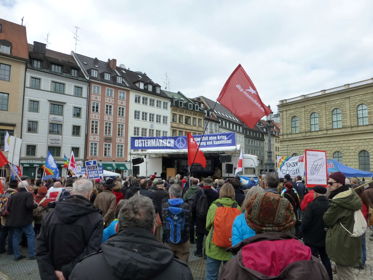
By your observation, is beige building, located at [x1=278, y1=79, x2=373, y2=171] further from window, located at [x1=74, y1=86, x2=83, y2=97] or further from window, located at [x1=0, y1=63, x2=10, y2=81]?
window, located at [x1=0, y1=63, x2=10, y2=81]

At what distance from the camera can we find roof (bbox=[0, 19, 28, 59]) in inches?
1377

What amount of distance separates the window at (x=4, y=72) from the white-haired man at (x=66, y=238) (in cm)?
3673

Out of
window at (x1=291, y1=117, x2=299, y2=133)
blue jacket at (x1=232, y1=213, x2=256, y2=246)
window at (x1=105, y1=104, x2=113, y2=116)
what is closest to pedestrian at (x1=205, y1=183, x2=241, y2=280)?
blue jacket at (x1=232, y1=213, x2=256, y2=246)

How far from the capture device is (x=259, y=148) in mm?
83438

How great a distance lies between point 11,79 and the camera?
34.1m

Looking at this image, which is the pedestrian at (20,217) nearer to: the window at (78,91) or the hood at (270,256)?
the hood at (270,256)

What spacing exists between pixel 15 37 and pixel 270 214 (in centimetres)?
4211

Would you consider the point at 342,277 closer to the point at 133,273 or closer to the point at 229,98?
the point at 133,273

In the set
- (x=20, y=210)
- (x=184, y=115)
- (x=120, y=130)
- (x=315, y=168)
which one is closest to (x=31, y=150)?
(x=120, y=130)

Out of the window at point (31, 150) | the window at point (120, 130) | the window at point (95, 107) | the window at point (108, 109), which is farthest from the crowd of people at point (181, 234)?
the window at point (120, 130)

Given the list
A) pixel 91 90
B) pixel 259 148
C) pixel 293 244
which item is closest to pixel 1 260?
pixel 293 244

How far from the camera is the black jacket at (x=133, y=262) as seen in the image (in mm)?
1640

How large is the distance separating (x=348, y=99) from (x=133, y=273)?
1682 inches

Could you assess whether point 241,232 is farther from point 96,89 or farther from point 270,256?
point 96,89
